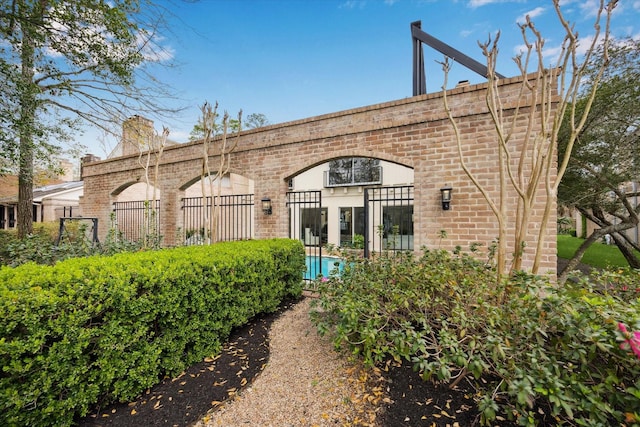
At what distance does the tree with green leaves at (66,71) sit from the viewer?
4.92 metres

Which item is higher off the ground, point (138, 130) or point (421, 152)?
point (138, 130)

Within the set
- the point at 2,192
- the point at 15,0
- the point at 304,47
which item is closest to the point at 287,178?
the point at 304,47

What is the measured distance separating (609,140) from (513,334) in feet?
22.1

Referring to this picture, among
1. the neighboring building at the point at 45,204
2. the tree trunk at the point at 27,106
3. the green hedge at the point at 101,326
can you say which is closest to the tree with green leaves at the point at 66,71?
the tree trunk at the point at 27,106

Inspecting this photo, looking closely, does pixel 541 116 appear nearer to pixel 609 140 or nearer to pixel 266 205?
pixel 266 205

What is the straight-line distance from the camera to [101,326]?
6.70 ft

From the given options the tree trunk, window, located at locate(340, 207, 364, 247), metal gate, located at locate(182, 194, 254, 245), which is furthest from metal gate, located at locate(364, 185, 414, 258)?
the tree trunk

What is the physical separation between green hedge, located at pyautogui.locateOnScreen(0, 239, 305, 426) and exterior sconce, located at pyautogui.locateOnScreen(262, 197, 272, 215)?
10.00 ft

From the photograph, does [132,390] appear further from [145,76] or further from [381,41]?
[381,41]

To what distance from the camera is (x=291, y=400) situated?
2287mm

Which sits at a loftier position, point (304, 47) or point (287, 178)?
point (304, 47)

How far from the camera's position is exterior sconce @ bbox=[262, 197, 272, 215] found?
20.3 feet

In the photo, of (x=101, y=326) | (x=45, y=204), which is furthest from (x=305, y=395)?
(x=45, y=204)

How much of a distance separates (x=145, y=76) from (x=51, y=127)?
8.45 feet
